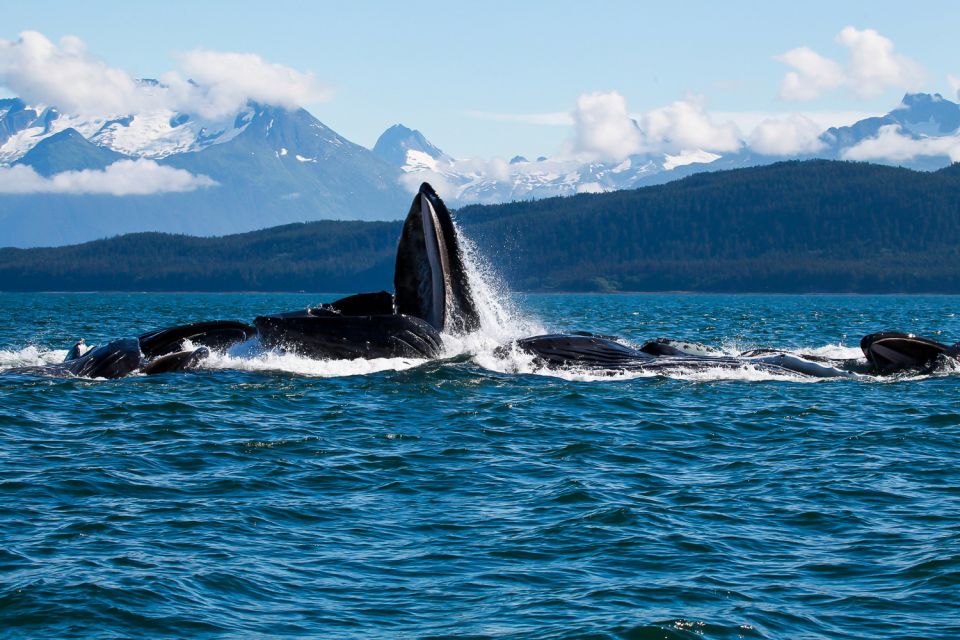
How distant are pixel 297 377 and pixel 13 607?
481 inches

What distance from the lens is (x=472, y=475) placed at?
44.1ft

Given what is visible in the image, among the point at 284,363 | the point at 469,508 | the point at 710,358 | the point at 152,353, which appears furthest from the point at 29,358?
the point at 469,508

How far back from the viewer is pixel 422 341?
18891 mm

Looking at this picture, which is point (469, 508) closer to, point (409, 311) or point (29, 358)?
point (409, 311)

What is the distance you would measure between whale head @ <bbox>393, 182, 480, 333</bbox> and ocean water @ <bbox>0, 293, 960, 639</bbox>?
766 millimetres

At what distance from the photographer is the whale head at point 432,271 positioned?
57.4 ft

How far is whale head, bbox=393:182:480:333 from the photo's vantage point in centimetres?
1750

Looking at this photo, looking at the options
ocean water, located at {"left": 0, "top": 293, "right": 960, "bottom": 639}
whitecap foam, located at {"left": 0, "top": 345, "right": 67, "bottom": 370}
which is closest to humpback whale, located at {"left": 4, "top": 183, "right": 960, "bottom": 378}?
ocean water, located at {"left": 0, "top": 293, "right": 960, "bottom": 639}

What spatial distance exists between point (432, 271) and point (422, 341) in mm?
1240

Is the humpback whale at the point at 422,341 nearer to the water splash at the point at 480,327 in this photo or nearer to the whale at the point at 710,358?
the whale at the point at 710,358

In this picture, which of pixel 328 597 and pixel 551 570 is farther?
pixel 551 570

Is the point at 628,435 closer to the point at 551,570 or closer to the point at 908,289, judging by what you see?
the point at 551,570

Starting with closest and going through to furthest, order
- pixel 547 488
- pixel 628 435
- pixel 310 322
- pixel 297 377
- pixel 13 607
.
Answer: pixel 13 607, pixel 547 488, pixel 628 435, pixel 310 322, pixel 297 377

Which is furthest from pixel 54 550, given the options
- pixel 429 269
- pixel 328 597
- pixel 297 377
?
pixel 297 377
